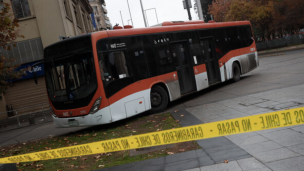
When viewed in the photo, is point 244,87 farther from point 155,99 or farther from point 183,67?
point 155,99

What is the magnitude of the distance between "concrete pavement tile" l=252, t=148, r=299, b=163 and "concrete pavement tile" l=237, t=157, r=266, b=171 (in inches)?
4.5

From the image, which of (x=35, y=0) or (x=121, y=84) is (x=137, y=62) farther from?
(x=35, y=0)

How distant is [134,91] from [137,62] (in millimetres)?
1092

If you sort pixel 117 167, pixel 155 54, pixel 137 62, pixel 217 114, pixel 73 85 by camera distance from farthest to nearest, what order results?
pixel 155 54
pixel 137 62
pixel 73 85
pixel 217 114
pixel 117 167

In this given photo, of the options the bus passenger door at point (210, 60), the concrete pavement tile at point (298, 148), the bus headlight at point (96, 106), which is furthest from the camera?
the bus passenger door at point (210, 60)

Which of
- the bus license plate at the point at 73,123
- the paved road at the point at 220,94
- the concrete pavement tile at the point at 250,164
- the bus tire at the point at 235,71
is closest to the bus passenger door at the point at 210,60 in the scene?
the paved road at the point at 220,94

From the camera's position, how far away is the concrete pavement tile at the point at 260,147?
539cm

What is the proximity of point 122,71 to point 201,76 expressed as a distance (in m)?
4.67

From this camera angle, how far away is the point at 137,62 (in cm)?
1083

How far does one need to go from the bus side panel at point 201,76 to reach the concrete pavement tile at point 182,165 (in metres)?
8.11

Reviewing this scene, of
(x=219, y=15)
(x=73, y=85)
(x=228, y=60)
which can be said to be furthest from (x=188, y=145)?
(x=219, y=15)

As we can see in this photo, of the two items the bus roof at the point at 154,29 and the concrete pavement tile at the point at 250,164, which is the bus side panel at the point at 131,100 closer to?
the bus roof at the point at 154,29

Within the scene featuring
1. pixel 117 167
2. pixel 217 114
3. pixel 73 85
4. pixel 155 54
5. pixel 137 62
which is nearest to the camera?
pixel 117 167

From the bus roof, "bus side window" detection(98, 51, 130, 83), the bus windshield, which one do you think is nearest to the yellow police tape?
the bus windshield
